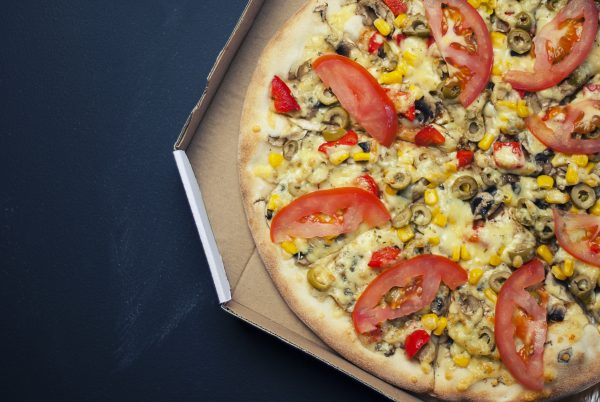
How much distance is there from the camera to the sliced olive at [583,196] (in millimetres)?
4129

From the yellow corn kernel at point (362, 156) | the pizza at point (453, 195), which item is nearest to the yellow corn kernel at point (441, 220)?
the pizza at point (453, 195)

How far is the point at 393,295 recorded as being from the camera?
409 centimetres

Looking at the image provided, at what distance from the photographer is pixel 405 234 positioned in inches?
163

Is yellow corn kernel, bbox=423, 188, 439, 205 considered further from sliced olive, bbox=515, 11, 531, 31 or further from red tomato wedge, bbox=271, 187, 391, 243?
sliced olive, bbox=515, 11, 531, 31

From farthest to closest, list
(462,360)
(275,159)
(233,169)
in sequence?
(233,169), (275,159), (462,360)

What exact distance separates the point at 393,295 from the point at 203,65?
1.90m

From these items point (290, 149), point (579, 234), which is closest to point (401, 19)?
point (290, 149)

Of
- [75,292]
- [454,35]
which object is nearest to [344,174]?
[454,35]

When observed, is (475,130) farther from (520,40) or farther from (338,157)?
(338,157)

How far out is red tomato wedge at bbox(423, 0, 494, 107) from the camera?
4.10m

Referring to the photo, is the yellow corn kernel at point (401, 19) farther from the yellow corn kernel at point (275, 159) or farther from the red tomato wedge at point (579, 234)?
the red tomato wedge at point (579, 234)

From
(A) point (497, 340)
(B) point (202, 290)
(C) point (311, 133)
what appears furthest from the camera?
(B) point (202, 290)

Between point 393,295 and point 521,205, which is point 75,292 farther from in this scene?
point 521,205

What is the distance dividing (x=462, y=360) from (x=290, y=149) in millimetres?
1535
